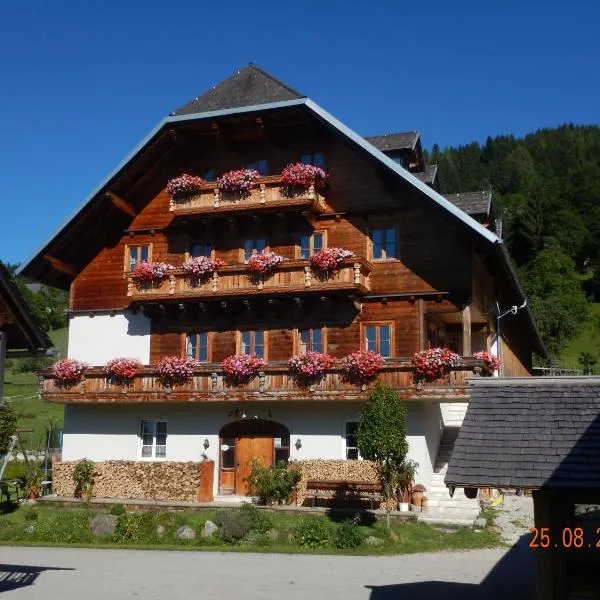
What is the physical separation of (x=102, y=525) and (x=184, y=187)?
11813mm

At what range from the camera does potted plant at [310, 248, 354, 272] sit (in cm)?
2525

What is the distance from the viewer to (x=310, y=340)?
2677 centimetres

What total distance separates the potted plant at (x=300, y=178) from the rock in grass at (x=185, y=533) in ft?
37.4

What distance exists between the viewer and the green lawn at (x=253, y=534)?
63.8ft

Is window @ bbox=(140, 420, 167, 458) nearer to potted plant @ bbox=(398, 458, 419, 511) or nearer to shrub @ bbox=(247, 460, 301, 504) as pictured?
shrub @ bbox=(247, 460, 301, 504)

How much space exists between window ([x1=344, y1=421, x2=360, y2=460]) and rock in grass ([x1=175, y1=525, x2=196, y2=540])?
6144 millimetres

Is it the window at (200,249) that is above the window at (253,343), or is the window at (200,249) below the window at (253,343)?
above

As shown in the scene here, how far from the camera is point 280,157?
1103 inches

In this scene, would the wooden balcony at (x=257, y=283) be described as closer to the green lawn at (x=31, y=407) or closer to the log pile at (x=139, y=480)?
the log pile at (x=139, y=480)

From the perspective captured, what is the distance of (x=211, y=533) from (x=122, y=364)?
8.08 metres

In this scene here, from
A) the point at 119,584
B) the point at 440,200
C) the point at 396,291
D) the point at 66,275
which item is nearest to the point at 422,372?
the point at 396,291

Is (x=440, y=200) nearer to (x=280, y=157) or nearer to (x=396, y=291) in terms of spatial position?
(x=396, y=291)

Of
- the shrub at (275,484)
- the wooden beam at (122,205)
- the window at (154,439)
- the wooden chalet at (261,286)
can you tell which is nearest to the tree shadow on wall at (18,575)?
the shrub at (275,484)

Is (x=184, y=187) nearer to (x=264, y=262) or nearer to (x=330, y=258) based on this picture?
(x=264, y=262)
